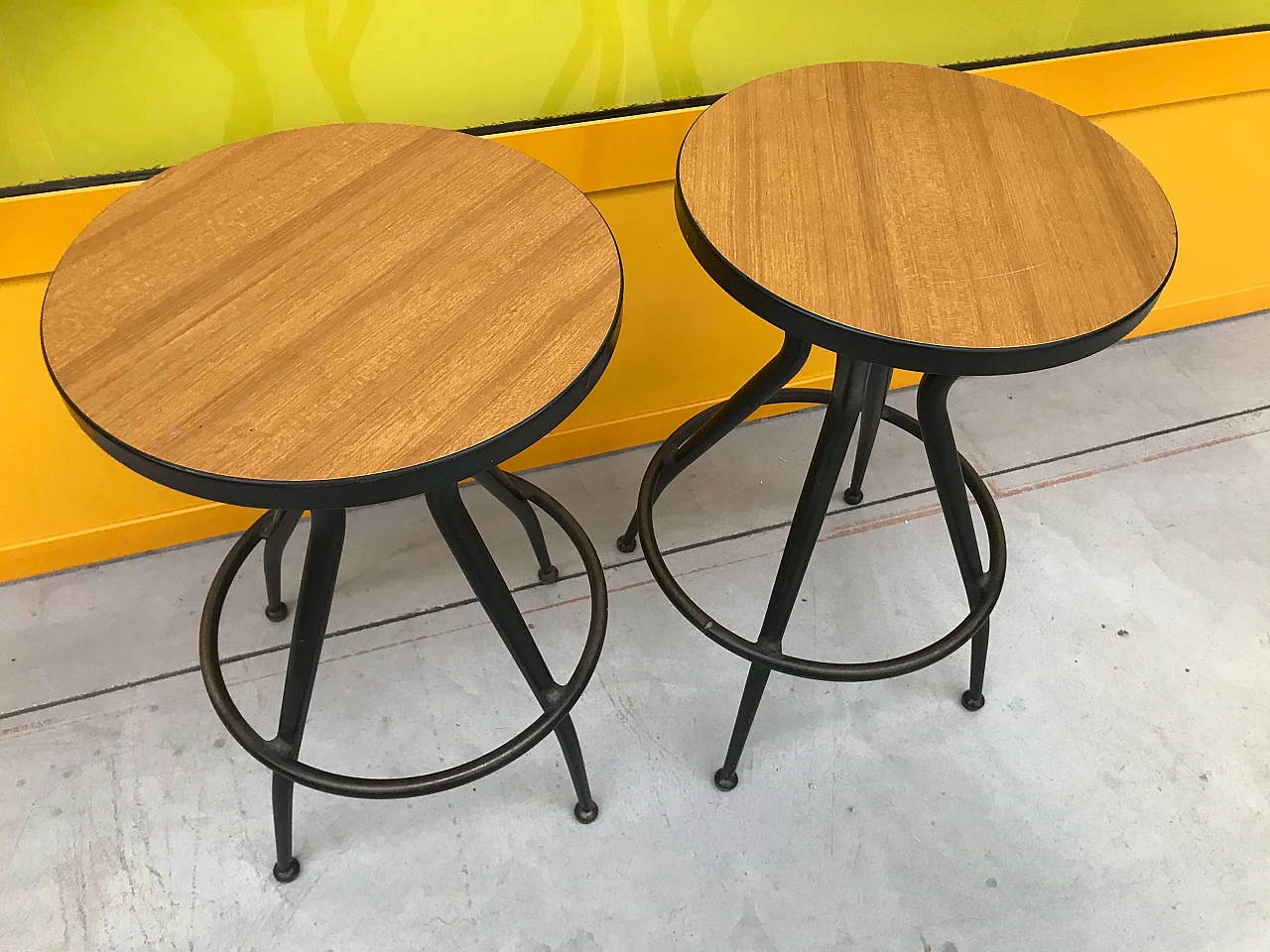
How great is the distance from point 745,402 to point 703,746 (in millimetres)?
652

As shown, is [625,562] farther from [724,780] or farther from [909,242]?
[909,242]

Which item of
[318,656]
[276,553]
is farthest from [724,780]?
[276,553]

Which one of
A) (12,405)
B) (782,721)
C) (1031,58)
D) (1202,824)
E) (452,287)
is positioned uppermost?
(452,287)

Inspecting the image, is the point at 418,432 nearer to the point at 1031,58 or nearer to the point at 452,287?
the point at 452,287

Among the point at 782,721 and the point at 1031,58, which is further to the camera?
the point at 1031,58

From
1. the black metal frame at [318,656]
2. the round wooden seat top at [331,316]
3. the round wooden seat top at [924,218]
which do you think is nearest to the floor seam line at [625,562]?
the black metal frame at [318,656]

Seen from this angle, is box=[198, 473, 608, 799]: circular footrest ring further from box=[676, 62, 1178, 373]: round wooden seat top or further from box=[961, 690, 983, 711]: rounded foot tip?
box=[961, 690, 983, 711]: rounded foot tip

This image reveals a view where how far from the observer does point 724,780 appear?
64.4 inches

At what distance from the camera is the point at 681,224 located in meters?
1.20

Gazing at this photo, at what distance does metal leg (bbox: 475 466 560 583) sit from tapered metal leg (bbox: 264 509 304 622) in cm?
30

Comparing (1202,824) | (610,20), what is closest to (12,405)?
(610,20)

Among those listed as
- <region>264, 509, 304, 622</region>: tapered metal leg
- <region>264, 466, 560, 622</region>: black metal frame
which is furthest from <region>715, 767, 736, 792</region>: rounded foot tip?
<region>264, 509, 304, 622</region>: tapered metal leg

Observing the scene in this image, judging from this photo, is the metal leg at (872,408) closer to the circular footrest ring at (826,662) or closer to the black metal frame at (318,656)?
the circular footrest ring at (826,662)

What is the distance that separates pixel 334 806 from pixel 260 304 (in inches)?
38.1
